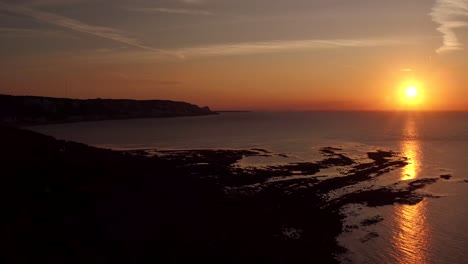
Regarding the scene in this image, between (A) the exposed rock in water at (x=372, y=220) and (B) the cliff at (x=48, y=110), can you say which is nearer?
(A) the exposed rock in water at (x=372, y=220)

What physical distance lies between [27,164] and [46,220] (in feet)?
43.7

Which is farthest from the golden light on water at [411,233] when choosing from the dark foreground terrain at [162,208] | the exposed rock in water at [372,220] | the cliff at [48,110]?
the cliff at [48,110]

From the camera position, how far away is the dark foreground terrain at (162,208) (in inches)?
765

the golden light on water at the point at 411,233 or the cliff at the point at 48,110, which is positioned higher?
the cliff at the point at 48,110

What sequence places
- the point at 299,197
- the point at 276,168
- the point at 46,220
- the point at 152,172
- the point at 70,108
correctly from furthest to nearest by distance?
the point at 70,108 → the point at 276,168 → the point at 152,172 → the point at 299,197 → the point at 46,220

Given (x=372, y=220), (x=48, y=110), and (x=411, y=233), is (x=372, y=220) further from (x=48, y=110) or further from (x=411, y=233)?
(x=48, y=110)

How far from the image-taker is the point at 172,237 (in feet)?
71.7

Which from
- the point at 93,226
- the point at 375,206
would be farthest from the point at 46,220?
the point at 375,206

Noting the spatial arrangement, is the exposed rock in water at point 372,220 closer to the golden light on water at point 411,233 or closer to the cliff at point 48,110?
the golden light on water at point 411,233

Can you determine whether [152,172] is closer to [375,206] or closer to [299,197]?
[299,197]

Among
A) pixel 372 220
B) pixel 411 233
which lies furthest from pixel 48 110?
pixel 411 233

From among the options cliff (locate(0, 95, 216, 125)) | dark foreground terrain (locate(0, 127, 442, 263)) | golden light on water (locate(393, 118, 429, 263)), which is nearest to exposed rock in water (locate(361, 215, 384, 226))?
golden light on water (locate(393, 118, 429, 263))

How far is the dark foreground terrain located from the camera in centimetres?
1942

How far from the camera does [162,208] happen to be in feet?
90.3
